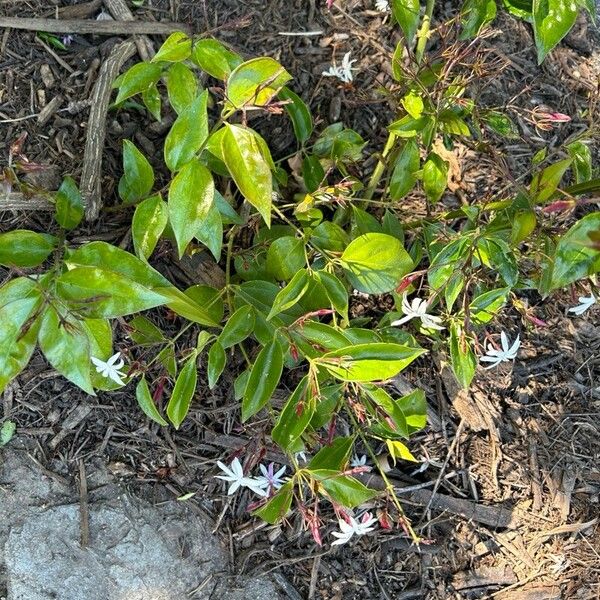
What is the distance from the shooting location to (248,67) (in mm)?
1238

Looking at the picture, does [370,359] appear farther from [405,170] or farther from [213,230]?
[405,170]

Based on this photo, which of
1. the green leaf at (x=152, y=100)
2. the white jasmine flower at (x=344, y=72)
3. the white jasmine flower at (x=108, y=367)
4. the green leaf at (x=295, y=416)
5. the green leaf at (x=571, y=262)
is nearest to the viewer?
the green leaf at (x=571, y=262)

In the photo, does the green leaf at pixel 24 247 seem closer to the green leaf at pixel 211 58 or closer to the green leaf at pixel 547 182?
the green leaf at pixel 211 58

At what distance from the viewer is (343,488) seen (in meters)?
1.47

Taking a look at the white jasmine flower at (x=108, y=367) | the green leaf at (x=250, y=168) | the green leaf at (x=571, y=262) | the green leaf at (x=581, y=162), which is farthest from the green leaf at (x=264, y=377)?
the green leaf at (x=581, y=162)

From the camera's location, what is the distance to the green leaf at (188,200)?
4.17 ft

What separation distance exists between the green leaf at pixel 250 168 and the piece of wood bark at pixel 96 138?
28.0 inches

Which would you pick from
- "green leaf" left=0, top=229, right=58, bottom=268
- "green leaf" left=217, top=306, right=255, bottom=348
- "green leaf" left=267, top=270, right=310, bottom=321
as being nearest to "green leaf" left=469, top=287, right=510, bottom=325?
"green leaf" left=267, top=270, right=310, bottom=321

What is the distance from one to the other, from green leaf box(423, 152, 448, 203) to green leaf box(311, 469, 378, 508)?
74cm

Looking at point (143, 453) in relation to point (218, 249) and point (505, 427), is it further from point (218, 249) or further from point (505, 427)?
point (505, 427)

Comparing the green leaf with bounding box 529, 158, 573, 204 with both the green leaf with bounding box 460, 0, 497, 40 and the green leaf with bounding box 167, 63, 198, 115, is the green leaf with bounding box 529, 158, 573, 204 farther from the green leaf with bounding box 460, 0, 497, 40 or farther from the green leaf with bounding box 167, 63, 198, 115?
the green leaf with bounding box 167, 63, 198, 115

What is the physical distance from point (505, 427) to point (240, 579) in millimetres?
884

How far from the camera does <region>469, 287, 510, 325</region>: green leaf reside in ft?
4.82

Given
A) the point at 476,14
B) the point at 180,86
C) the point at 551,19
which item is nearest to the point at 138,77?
the point at 180,86
